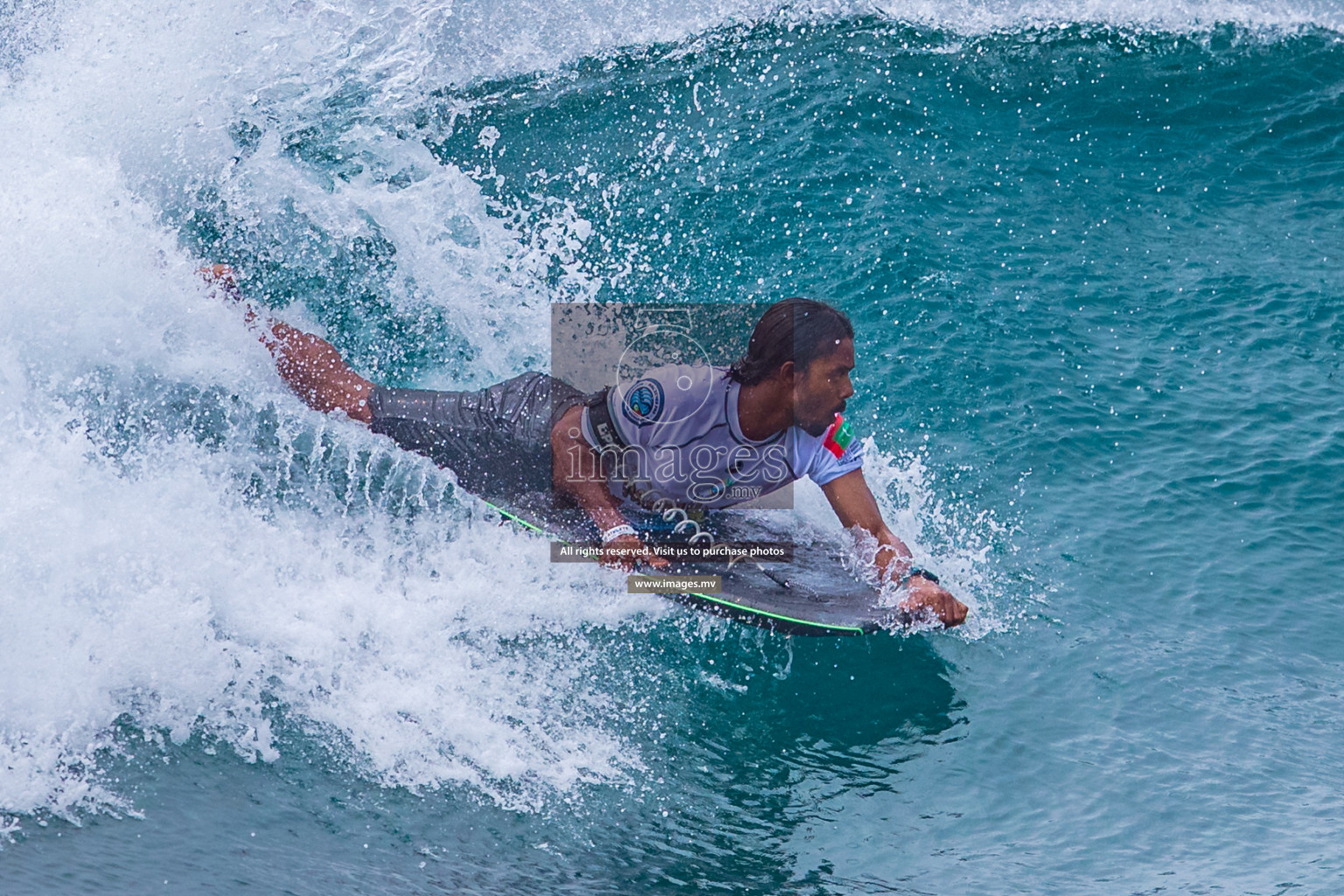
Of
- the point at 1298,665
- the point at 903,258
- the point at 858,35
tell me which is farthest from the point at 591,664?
the point at 858,35

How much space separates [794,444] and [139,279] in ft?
10.5

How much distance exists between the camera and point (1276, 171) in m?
8.99

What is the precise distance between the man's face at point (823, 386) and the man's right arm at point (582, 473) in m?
0.85

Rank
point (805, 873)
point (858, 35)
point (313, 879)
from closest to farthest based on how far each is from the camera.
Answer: point (313, 879) < point (805, 873) < point (858, 35)

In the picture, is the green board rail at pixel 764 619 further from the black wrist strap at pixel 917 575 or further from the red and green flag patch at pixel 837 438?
the red and green flag patch at pixel 837 438

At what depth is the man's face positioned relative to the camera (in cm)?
446

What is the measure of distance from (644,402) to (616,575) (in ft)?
2.50

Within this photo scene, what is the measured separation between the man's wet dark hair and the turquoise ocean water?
3.98ft

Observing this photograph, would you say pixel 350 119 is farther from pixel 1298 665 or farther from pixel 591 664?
pixel 1298 665

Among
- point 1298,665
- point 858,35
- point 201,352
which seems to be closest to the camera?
point 1298,665

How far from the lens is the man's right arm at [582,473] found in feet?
16.0

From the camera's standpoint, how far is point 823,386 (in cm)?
454

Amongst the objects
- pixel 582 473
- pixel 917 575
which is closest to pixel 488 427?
pixel 582 473

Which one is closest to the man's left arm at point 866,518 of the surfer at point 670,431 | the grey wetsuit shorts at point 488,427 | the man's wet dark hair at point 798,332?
the surfer at point 670,431
